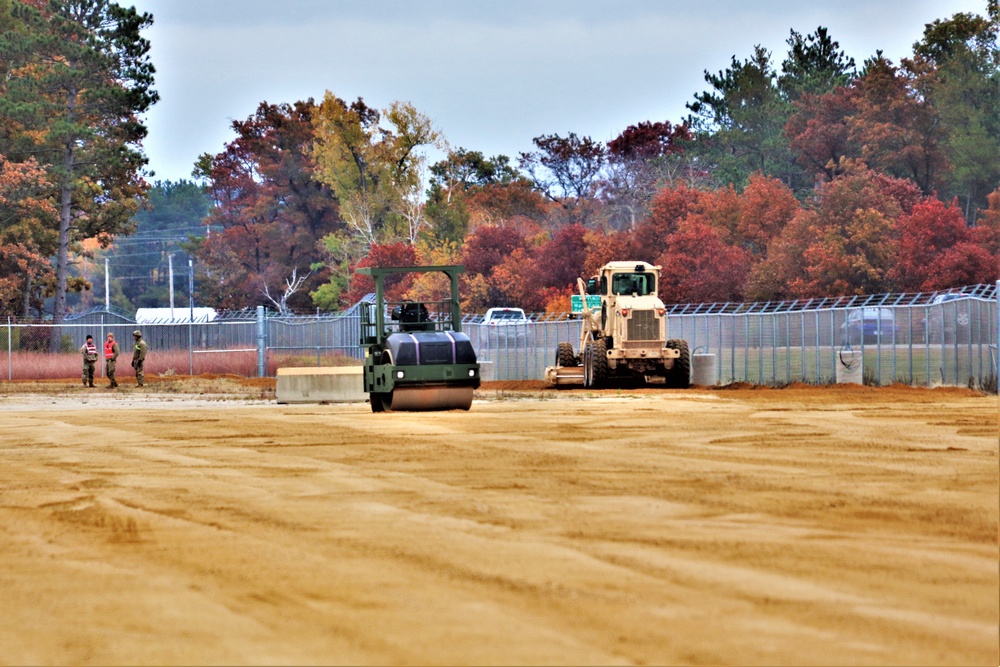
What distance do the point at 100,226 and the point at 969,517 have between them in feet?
204

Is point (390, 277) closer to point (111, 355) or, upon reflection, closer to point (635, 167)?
point (635, 167)

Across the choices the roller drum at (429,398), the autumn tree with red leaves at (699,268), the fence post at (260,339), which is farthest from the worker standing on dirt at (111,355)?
the autumn tree with red leaves at (699,268)

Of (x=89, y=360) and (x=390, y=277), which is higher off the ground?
(x=390, y=277)

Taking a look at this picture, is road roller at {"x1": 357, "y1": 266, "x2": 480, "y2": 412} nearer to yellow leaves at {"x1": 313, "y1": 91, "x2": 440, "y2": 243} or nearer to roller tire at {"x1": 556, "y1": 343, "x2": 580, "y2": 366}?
roller tire at {"x1": 556, "y1": 343, "x2": 580, "y2": 366}

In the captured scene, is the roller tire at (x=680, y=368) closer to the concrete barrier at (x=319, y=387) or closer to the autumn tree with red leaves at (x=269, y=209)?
the concrete barrier at (x=319, y=387)

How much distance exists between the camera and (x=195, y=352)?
57125 millimetres

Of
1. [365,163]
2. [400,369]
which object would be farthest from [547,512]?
[365,163]

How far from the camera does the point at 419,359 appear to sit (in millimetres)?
28391

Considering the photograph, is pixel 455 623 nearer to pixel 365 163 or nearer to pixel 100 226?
pixel 100 226

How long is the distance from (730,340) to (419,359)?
18806 millimetres

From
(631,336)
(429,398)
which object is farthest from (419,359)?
(631,336)

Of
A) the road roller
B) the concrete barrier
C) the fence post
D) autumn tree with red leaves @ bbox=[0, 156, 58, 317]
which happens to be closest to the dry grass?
the fence post

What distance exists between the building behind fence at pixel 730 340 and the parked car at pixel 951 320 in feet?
0.08

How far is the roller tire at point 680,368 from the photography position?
131ft
